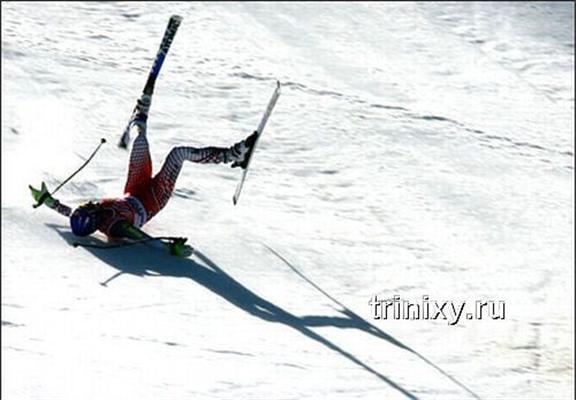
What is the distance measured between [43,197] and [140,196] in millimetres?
667

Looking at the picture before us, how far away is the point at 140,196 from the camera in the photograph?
9375 mm

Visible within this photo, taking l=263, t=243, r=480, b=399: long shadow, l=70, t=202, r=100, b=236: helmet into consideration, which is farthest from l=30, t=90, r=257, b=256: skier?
l=263, t=243, r=480, b=399: long shadow

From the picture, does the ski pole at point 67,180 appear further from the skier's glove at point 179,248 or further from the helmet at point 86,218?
the skier's glove at point 179,248

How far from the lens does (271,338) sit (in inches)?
344

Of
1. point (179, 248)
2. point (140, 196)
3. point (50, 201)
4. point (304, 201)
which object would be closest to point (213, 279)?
point (179, 248)

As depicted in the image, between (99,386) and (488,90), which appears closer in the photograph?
(99,386)

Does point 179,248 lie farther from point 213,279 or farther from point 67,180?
point 67,180

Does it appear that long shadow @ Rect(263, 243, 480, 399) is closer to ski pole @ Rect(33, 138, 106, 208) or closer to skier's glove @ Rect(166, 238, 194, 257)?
skier's glove @ Rect(166, 238, 194, 257)

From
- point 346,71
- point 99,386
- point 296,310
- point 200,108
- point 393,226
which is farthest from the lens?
point 346,71

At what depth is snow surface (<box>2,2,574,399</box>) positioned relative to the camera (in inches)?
332

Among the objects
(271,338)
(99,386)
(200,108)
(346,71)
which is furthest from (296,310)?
(346,71)

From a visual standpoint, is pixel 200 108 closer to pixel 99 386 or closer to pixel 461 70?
pixel 461 70

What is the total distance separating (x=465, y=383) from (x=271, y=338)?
4.20ft

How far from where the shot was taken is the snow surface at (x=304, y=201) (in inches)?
332
